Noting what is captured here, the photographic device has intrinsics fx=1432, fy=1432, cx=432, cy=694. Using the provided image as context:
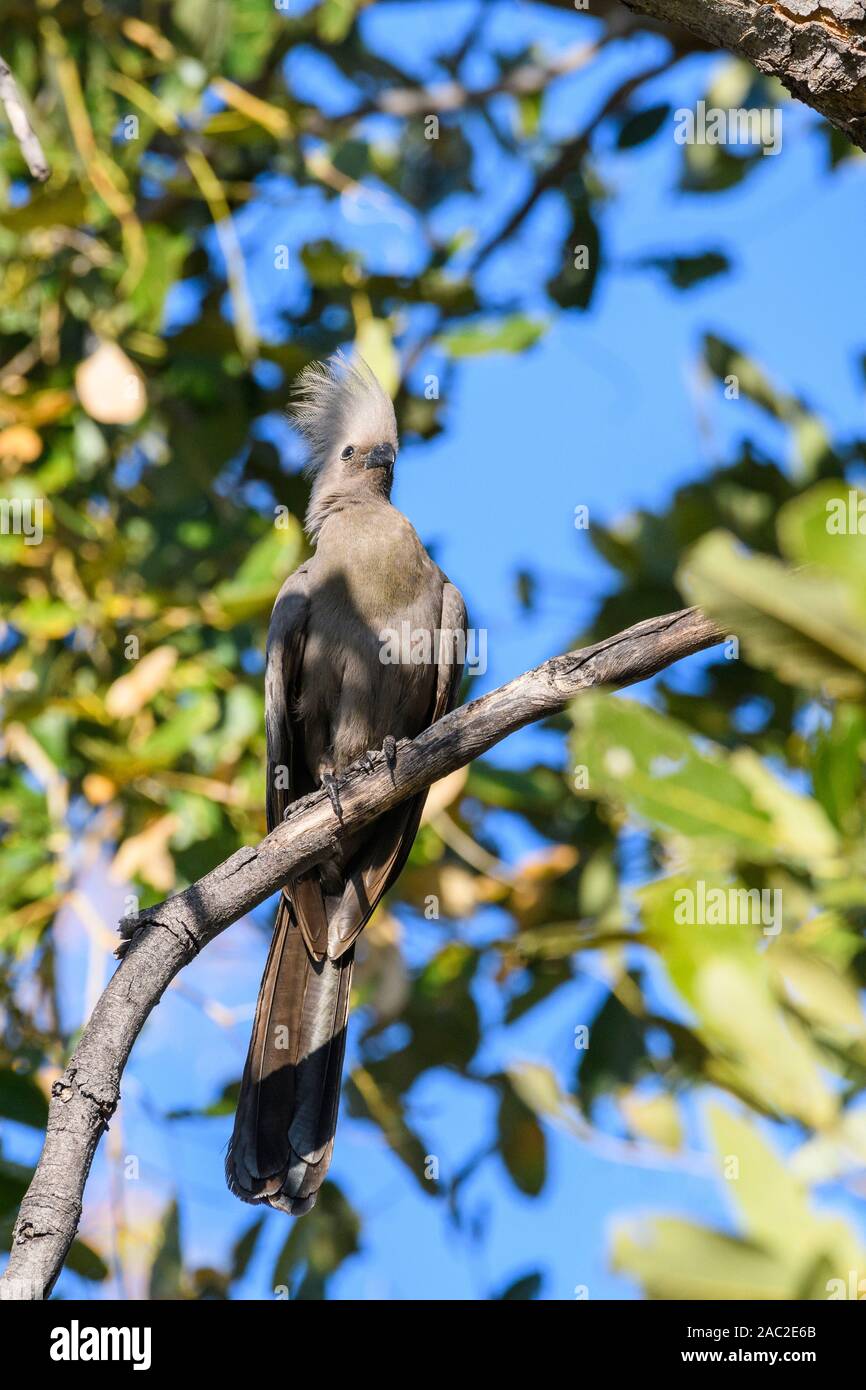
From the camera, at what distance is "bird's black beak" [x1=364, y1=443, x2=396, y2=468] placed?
489cm

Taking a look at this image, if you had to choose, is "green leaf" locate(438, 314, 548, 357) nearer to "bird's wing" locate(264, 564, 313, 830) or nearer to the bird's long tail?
"bird's wing" locate(264, 564, 313, 830)

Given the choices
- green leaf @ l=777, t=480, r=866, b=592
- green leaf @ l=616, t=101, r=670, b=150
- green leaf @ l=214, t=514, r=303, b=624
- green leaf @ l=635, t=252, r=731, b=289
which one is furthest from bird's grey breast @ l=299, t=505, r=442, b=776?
green leaf @ l=777, t=480, r=866, b=592

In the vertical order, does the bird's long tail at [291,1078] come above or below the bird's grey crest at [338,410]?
below

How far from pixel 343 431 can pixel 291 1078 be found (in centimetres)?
231

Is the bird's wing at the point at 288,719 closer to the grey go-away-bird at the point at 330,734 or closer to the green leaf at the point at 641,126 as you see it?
the grey go-away-bird at the point at 330,734

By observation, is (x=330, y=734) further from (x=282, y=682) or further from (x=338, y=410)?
(x=338, y=410)

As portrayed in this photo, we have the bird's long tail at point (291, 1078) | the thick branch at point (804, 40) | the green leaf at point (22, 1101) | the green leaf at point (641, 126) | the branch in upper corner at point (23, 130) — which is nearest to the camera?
the thick branch at point (804, 40)

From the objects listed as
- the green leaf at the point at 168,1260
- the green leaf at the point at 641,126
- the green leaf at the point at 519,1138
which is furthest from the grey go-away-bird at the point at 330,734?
the green leaf at the point at 641,126

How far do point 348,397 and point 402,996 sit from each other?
6.92ft

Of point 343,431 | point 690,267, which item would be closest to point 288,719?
point 343,431

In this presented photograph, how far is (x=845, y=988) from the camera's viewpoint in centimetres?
190

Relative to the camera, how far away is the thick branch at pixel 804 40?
2.43 meters

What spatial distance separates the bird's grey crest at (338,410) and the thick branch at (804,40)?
2.44 m
